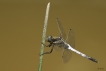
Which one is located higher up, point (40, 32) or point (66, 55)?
point (66, 55)

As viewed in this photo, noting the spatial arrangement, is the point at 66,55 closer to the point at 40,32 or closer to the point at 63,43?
the point at 63,43

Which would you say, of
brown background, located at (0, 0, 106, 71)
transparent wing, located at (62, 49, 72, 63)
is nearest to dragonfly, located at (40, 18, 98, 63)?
transparent wing, located at (62, 49, 72, 63)

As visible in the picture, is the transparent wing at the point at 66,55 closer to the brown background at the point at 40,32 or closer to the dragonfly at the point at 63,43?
the dragonfly at the point at 63,43

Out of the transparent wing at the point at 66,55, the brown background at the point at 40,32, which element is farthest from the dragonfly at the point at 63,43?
the brown background at the point at 40,32

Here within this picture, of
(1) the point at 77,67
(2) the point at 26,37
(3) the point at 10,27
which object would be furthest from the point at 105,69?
(3) the point at 10,27

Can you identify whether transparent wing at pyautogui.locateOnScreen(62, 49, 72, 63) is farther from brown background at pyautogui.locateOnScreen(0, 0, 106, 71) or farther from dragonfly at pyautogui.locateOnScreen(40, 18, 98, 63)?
brown background at pyautogui.locateOnScreen(0, 0, 106, 71)

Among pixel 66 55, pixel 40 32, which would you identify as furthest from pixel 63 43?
pixel 40 32

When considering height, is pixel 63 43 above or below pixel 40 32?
above

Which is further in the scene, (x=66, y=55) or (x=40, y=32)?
(x=40, y=32)
